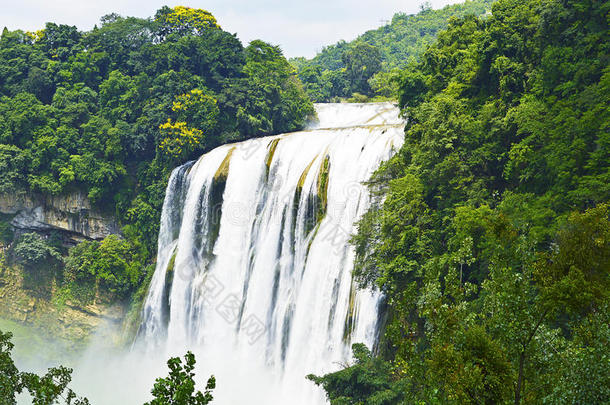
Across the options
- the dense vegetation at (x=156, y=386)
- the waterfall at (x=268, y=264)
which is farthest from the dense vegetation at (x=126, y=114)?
the dense vegetation at (x=156, y=386)

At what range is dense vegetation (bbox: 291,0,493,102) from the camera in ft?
128

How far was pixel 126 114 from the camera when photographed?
2928 centimetres

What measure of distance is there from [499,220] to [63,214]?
24538 mm

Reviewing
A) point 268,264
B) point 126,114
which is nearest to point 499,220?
point 268,264

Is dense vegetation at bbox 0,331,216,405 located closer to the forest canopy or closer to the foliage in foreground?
the foliage in foreground

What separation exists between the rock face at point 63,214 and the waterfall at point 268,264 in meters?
4.08

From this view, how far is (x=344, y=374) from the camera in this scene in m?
13.5

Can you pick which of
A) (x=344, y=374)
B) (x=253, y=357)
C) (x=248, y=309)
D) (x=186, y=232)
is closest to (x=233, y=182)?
(x=186, y=232)

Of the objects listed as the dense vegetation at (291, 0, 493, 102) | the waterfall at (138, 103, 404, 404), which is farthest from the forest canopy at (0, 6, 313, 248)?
the dense vegetation at (291, 0, 493, 102)

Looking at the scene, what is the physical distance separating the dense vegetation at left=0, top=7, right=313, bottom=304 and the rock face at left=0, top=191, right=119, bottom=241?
0.44 metres

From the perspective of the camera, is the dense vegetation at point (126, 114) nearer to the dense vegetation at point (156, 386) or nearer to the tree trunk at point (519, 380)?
the dense vegetation at point (156, 386)

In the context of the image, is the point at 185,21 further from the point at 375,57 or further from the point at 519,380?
the point at 519,380

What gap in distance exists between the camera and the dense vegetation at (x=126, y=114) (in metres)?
27.2

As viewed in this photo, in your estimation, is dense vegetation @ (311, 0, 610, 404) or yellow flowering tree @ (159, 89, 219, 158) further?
yellow flowering tree @ (159, 89, 219, 158)
